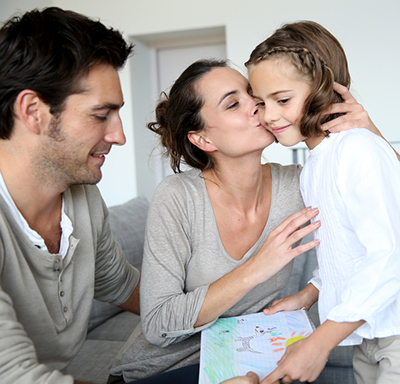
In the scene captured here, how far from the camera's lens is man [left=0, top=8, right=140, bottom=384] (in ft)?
3.65

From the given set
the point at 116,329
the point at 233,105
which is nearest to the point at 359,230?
the point at 233,105

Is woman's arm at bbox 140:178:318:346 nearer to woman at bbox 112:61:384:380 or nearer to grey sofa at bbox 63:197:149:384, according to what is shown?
woman at bbox 112:61:384:380

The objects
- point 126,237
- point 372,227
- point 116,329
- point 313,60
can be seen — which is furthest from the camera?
point 126,237

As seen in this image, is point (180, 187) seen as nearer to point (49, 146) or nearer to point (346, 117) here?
point (49, 146)

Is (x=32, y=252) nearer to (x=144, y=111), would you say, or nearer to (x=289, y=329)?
(x=289, y=329)

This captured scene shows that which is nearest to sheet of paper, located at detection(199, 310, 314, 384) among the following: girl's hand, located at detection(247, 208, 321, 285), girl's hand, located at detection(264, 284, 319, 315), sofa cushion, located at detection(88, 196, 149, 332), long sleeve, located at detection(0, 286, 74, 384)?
girl's hand, located at detection(264, 284, 319, 315)

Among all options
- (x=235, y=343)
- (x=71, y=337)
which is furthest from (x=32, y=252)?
(x=235, y=343)

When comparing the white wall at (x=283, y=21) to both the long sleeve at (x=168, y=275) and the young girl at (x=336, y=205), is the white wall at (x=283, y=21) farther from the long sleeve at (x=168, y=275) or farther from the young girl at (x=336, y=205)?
the long sleeve at (x=168, y=275)

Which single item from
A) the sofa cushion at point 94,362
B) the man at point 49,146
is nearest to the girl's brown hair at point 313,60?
the man at point 49,146

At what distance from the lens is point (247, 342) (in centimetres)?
122

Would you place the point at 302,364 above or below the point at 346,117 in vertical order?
below

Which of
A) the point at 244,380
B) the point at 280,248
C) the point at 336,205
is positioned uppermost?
the point at 336,205

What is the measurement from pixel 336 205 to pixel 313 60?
1.42 feet

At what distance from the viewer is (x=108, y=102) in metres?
1.20
